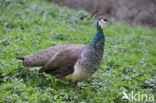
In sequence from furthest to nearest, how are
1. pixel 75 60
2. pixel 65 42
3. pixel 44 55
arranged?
pixel 65 42
pixel 44 55
pixel 75 60

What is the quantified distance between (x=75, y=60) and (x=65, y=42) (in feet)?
7.15

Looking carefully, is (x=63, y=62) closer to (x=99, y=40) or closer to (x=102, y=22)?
(x=99, y=40)

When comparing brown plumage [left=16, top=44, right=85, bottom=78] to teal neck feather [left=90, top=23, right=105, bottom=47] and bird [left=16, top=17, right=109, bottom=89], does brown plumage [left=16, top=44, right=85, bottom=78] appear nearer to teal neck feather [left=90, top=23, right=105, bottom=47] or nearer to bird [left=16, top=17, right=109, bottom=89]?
bird [left=16, top=17, right=109, bottom=89]

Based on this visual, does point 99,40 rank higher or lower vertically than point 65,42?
lower

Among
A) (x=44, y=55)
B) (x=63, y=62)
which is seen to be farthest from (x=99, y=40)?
(x=44, y=55)

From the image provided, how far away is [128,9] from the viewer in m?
9.71

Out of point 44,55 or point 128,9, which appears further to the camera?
point 128,9

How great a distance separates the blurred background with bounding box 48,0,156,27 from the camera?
9.59 m

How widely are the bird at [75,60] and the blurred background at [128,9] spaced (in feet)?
17.3

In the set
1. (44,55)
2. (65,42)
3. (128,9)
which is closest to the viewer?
(44,55)

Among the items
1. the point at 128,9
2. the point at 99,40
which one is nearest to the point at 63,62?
the point at 99,40

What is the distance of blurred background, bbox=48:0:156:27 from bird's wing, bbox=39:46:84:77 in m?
5.36

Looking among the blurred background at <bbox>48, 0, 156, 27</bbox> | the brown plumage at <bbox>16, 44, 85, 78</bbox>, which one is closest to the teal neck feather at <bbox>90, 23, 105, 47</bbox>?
the brown plumage at <bbox>16, 44, 85, 78</bbox>

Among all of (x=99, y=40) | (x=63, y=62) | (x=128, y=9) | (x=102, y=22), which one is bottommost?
(x=63, y=62)
